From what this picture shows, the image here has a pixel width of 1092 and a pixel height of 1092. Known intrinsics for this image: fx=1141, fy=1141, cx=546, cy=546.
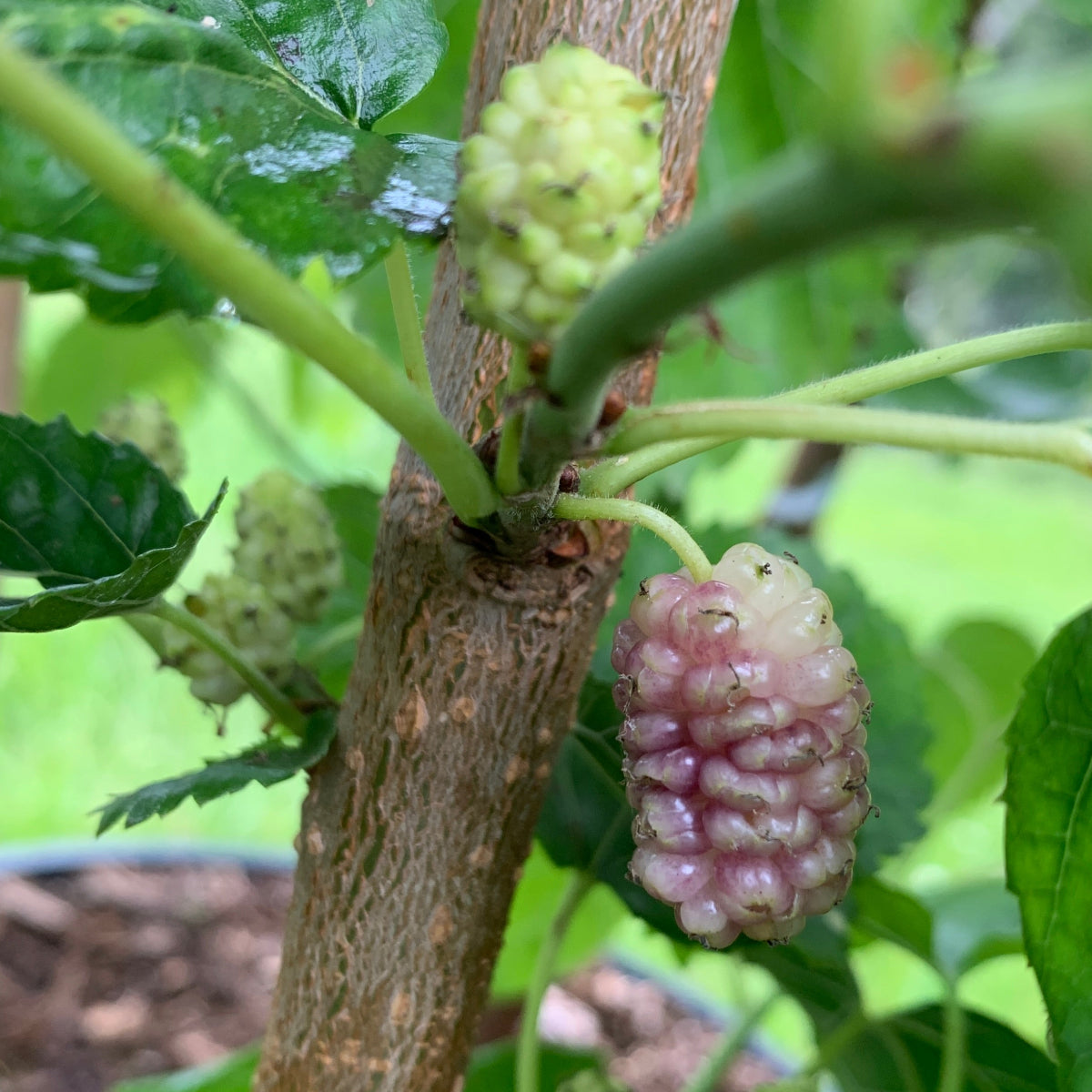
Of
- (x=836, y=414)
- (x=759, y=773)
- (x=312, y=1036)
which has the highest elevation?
(x=836, y=414)

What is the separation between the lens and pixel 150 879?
1.17m

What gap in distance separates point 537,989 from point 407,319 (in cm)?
30

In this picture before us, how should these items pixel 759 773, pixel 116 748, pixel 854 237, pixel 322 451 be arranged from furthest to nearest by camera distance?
pixel 322 451, pixel 116 748, pixel 759 773, pixel 854 237

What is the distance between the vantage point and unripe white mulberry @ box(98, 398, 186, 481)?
0.58 meters

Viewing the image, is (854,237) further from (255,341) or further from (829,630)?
(255,341)

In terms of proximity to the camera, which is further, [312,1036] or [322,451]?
[322,451]

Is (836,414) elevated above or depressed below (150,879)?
above

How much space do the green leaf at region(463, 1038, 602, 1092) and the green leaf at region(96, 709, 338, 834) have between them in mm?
333

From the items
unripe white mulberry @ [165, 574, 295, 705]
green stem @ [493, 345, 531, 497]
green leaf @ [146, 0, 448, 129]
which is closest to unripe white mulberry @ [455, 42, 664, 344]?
green stem @ [493, 345, 531, 497]

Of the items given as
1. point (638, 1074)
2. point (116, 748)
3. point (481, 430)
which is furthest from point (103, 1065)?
point (481, 430)

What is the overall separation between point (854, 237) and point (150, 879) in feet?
3.85

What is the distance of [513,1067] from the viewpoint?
0.64 metres

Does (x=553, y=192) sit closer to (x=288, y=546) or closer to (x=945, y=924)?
(x=288, y=546)

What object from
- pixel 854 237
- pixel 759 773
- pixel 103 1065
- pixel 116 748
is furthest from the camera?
pixel 116 748
